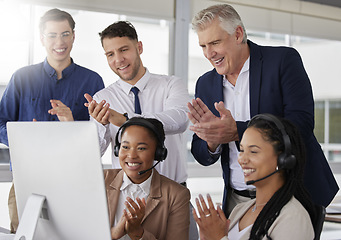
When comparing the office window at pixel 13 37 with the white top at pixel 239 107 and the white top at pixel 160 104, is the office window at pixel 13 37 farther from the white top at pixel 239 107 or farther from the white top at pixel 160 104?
the white top at pixel 239 107

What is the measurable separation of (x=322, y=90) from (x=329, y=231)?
348cm

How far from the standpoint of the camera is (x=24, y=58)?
435cm

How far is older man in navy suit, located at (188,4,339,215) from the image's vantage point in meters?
1.83

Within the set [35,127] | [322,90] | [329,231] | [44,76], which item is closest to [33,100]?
[44,76]

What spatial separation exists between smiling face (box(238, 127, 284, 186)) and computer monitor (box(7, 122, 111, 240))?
69 centimetres

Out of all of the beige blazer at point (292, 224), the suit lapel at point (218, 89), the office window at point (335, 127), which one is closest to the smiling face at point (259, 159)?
the beige blazer at point (292, 224)

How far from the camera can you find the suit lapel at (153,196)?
75.5 inches

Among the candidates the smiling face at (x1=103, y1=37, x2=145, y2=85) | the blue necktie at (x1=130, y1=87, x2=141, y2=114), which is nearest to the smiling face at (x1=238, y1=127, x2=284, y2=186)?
the blue necktie at (x1=130, y1=87, x2=141, y2=114)

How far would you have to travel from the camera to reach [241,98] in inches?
79.7

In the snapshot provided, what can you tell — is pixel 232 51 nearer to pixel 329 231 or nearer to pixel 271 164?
pixel 271 164

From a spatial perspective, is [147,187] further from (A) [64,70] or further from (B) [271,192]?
(A) [64,70]

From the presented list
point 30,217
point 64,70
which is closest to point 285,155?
point 30,217

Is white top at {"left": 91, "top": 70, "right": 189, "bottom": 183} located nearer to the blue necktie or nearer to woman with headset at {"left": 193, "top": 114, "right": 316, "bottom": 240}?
the blue necktie

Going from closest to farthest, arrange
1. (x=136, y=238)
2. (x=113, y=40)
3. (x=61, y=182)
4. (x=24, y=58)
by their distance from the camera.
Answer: (x=61, y=182) → (x=136, y=238) → (x=113, y=40) → (x=24, y=58)
